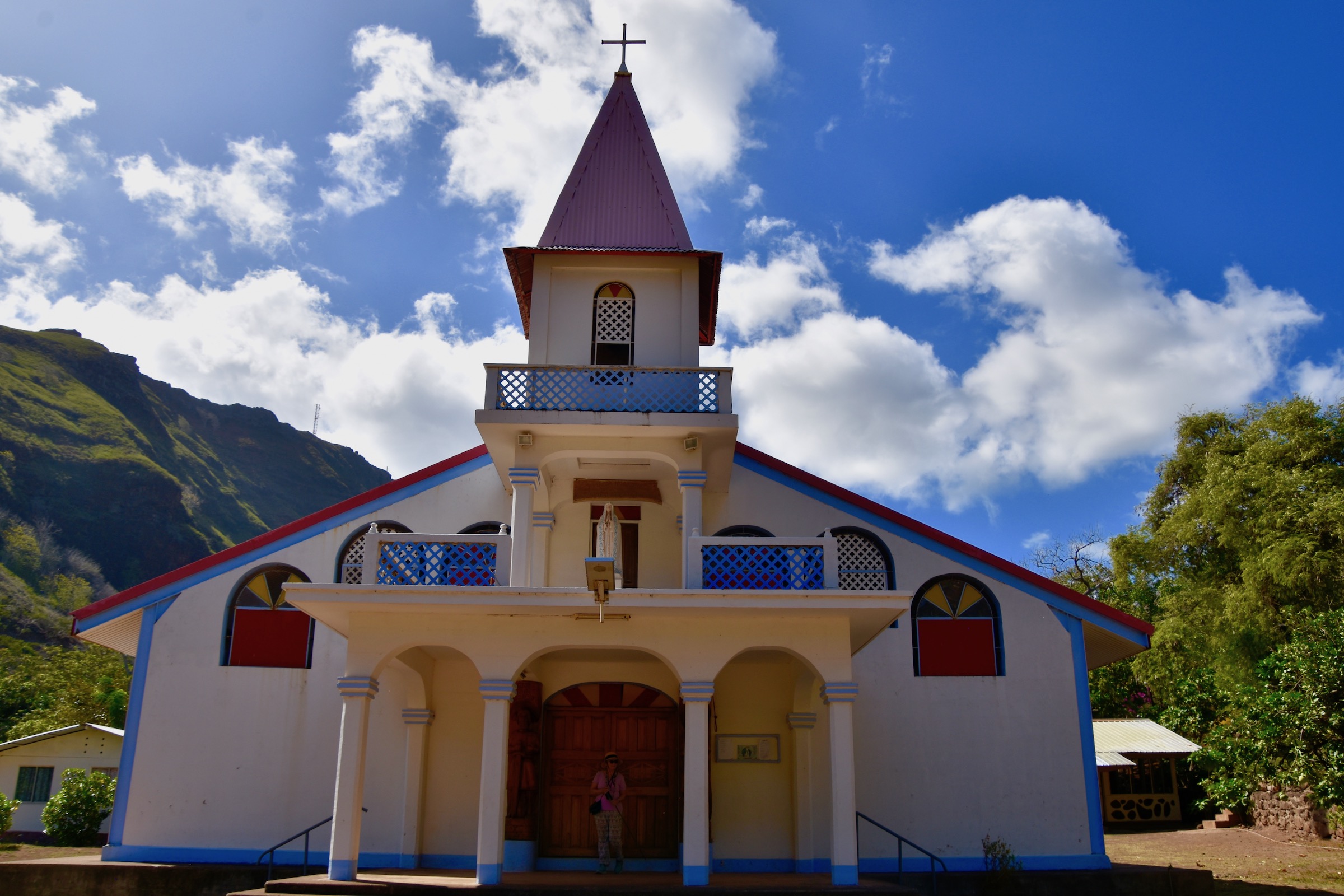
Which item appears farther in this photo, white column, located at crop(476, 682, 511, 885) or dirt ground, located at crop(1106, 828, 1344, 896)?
dirt ground, located at crop(1106, 828, 1344, 896)

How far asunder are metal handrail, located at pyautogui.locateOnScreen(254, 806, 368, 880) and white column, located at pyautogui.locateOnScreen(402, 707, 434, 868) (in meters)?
0.74

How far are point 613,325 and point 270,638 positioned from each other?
757cm

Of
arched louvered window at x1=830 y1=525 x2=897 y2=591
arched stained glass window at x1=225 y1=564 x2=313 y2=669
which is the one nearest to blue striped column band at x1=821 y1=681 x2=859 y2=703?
arched louvered window at x1=830 y1=525 x2=897 y2=591

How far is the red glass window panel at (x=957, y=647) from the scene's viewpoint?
1650cm

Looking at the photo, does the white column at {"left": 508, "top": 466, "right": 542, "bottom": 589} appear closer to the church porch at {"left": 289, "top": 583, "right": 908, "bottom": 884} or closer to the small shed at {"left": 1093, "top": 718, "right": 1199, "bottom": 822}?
the church porch at {"left": 289, "top": 583, "right": 908, "bottom": 884}

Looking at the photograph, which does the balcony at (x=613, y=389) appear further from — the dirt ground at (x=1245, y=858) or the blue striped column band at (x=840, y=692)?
the dirt ground at (x=1245, y=858)

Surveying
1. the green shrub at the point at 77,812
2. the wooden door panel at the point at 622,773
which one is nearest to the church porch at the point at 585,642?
the wooden door panel at the point at 622,773

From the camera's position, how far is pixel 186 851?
1545 cm

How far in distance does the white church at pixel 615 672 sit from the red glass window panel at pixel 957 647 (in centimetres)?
4

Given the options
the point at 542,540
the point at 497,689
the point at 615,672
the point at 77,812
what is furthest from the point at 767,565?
the point at 77,812

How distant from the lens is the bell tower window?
1633 cm

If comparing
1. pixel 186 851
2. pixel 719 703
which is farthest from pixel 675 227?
pixel 186 851

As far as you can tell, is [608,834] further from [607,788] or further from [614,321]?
[614,321]

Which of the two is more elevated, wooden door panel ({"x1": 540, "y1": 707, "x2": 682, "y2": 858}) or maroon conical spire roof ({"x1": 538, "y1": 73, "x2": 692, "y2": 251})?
maroon conical spire roof ({"x1": 538, "y1": 73, "x2": 692, "y2": 251})
